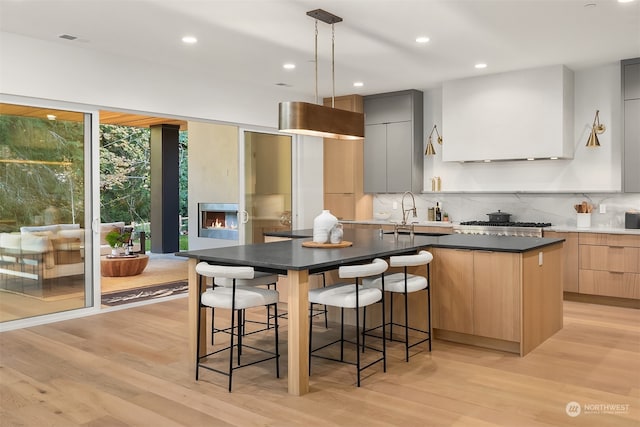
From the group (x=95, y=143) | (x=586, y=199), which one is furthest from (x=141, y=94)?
(x=586, y=199)

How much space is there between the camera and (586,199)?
6.81 m

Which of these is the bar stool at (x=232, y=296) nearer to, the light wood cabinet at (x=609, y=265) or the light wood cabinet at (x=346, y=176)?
the light wood cabinet at (x=609, y=265)

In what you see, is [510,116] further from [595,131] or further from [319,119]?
[319,119]

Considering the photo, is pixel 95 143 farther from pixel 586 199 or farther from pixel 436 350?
pixel 586 199

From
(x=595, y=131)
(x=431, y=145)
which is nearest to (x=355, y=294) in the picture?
(x=595, y=131)

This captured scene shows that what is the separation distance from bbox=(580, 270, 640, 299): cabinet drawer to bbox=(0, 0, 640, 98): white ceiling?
2.44 metres

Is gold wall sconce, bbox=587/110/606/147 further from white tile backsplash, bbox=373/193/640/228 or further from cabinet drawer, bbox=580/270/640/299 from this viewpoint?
cabinet drawer, bbox=580/270/640/299

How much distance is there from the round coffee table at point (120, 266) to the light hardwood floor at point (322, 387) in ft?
11.6

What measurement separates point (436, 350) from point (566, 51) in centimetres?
363

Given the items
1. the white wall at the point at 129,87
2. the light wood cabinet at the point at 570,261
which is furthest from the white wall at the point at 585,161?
the white wall at the point at 129,87

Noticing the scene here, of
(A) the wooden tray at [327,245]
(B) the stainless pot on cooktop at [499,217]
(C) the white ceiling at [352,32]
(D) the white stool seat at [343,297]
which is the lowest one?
(D) the white stool seat at [343,297]

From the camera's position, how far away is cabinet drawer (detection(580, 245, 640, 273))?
19.4ft

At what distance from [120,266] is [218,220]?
2.02 meters
